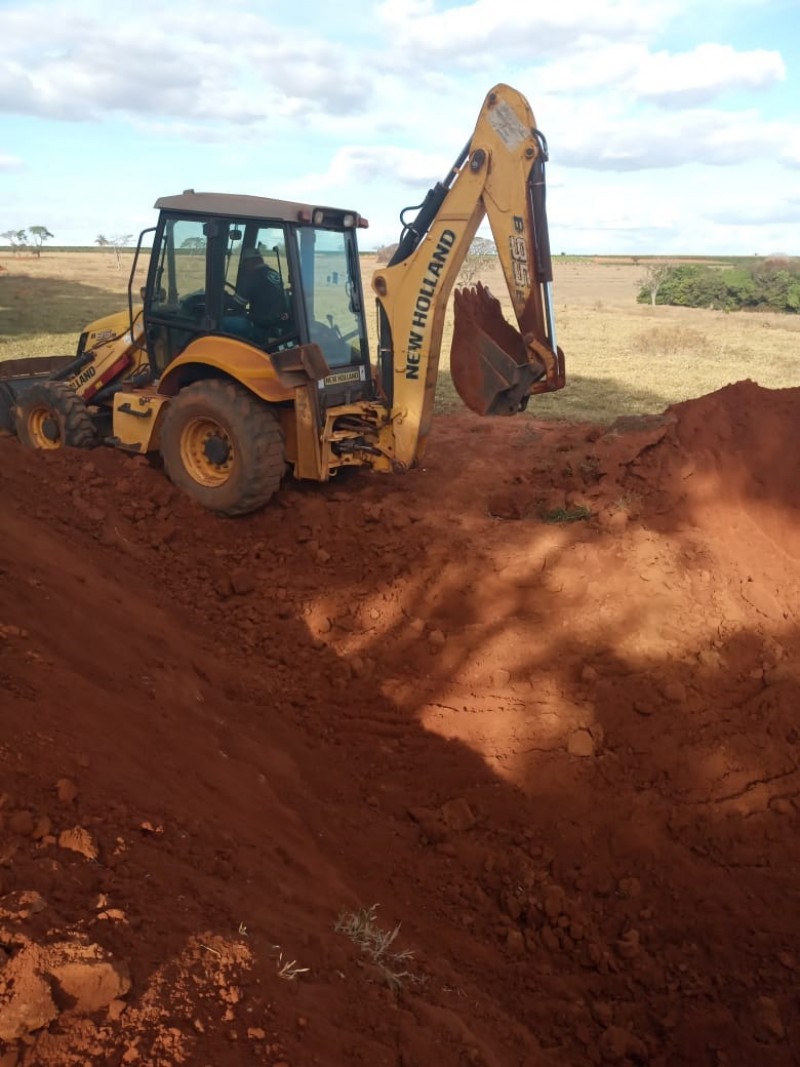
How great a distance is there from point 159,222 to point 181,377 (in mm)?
1307

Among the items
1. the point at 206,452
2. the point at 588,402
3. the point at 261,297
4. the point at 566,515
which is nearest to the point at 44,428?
the point at 206,452

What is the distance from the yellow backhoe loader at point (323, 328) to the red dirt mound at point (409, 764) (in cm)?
54

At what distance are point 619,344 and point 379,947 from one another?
853 inches

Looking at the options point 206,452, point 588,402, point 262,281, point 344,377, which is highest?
point 262,281

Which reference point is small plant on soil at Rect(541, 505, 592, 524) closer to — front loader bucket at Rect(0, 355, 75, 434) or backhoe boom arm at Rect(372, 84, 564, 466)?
backhoe boom arm at Rect(372, 84, 564, 466)

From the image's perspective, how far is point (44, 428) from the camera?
28.0ft

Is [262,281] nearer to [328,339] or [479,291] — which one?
[328,339]

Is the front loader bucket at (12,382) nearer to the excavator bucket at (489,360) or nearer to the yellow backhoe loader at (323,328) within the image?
the yellow backhoe loader at (323,328)

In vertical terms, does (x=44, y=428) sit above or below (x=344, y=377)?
below

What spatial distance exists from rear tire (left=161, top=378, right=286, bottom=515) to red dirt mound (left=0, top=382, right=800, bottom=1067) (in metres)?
0.24

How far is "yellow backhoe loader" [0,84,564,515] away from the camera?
21.9 feet

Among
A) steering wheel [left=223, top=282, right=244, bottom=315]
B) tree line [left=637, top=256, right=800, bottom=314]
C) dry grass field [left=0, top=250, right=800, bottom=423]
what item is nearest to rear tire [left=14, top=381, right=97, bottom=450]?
steering wheel [left=223, top=282, right=244, bottom=315]

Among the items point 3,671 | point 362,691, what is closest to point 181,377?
point 362,691

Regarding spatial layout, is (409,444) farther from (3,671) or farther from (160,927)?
(160,927)
